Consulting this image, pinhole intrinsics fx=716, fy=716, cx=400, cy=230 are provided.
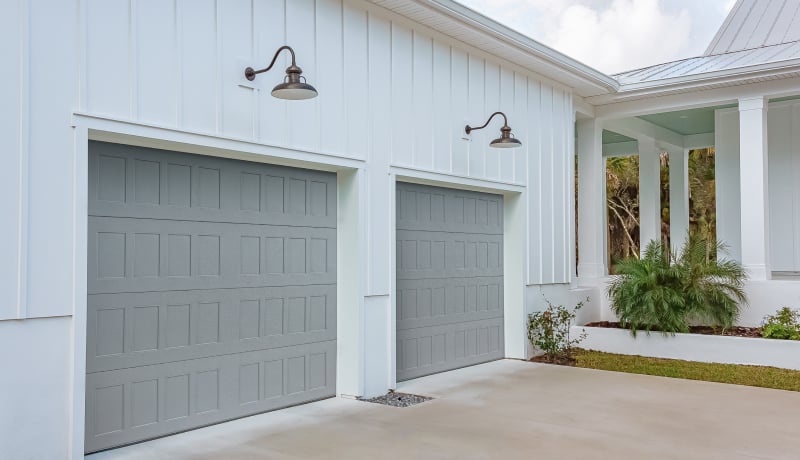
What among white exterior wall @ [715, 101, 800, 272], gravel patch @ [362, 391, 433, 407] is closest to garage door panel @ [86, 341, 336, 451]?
gravel patch @ [362, 391, 433, 407]

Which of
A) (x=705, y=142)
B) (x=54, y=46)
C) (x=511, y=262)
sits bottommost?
(x=511, y=262)

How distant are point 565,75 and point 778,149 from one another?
173 inches

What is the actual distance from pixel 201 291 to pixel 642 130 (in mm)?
9556

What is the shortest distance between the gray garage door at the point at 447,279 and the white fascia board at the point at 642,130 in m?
3.82

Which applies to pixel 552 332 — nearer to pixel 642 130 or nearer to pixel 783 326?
pixel 783 326

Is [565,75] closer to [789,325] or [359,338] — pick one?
[789,325]

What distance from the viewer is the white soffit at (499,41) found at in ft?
22.8

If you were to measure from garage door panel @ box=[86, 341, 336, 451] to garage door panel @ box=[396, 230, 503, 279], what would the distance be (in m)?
1.38

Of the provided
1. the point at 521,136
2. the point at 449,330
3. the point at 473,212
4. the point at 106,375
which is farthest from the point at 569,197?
the point at 106,375

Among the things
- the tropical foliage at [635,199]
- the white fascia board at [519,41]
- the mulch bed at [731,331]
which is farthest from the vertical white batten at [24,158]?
the tropical foliage at [635,199]

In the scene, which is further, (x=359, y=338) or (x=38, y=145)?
(x=359, y=338)

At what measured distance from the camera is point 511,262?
905 cm

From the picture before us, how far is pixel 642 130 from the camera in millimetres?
12680

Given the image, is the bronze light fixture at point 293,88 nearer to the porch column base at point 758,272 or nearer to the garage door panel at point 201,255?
the garage door panel at point 201,255
